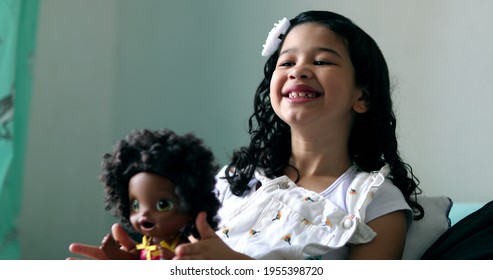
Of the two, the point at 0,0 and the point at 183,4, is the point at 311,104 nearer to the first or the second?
the point at 0,0

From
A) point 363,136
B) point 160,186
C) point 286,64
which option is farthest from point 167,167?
point 363,136

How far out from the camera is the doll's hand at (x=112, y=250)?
0.95 m

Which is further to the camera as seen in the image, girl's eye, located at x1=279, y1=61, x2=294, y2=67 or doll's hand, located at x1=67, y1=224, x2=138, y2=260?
girl's eye, located at x1=279, y1=61, x2=294, y2=67

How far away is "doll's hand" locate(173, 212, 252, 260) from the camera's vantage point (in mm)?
875

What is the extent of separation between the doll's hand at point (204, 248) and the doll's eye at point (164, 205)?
0.04 m

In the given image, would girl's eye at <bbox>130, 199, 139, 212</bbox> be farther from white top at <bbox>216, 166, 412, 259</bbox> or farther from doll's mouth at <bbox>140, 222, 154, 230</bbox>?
white top at <bbox>216, 166, 412, 259</bbox>

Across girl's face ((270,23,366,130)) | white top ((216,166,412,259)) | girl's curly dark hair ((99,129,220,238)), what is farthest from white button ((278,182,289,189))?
girl's curly dark hair ((99,129,220,238))

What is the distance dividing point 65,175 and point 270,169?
121 cm

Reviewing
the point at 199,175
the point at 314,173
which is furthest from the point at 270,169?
the point at 199,175

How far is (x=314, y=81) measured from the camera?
4.10 ft

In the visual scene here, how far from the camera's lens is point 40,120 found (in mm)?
2320

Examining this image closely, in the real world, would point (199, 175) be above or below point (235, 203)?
above

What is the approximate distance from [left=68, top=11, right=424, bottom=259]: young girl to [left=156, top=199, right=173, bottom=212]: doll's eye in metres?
0.26
